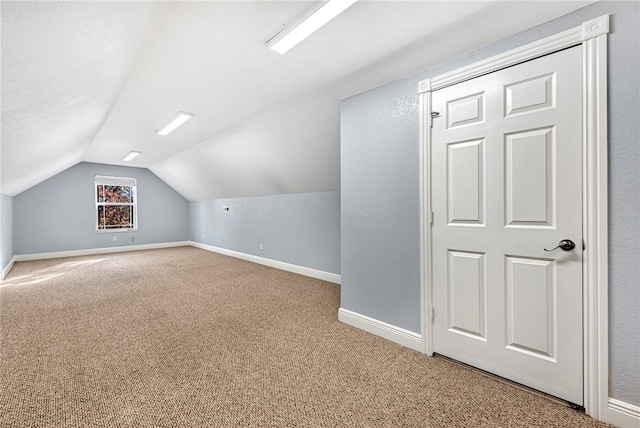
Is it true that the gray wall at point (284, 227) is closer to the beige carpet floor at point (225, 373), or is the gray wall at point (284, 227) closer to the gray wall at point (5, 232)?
the beige carpet floor at point (225, 373)

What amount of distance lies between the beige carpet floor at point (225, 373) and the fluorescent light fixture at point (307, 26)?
241 centimetres

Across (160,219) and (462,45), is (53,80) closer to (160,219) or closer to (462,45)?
(462,45)

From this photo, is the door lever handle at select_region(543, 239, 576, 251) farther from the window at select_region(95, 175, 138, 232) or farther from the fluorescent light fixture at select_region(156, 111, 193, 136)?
the window at select_region(95, 175, 138, 232)

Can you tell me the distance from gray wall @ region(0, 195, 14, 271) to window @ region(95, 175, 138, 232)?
171 cm

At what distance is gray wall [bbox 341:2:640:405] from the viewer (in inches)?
59.0

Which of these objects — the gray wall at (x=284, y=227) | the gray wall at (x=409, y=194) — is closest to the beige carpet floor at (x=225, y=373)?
the gray wall at (x=409, y=194)

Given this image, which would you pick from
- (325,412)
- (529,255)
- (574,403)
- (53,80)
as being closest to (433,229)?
(529,255)

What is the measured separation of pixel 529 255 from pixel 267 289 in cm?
332

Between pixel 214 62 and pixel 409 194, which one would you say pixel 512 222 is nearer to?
pixel 409 194

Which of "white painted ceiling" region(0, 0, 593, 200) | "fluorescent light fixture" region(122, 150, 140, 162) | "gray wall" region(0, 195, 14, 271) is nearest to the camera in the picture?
"white painted ceiling" region(0, 0, 593, 200)

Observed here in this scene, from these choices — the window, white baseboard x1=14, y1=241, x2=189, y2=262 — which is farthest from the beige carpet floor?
the window

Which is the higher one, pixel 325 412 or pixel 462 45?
pixel 462 45

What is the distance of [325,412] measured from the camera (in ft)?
5.41

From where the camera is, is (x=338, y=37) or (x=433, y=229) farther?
(x=433, y=229)
